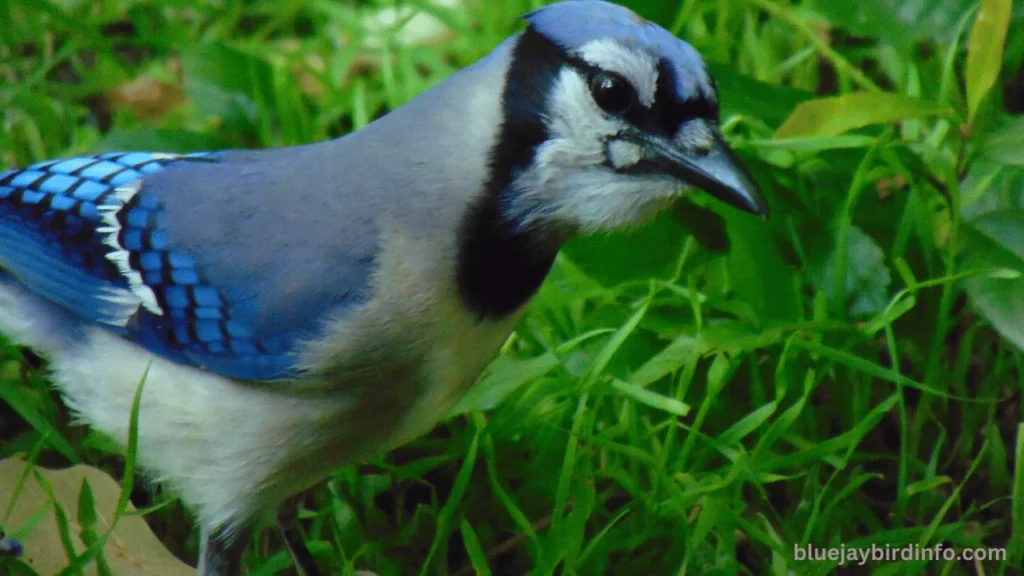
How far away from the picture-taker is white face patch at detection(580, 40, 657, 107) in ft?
5.53

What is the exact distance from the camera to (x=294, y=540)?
215 cm

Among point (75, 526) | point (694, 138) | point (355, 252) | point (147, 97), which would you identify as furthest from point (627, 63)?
point (147, 97)

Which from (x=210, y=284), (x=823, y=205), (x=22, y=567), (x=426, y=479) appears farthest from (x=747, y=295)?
(x=22, y=567)

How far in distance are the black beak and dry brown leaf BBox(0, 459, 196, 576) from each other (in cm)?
102

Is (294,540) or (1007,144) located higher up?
(1007,144)

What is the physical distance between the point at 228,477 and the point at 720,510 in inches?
30.3

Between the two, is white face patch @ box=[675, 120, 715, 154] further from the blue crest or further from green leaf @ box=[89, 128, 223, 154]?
green leaf @ box=[89, 128, 223, 154]

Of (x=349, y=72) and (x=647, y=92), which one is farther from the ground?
(x=647, y=92)

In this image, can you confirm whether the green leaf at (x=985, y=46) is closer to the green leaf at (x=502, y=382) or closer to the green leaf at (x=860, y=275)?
the green leaf at (x=860, y=275)

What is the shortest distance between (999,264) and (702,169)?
0.82 meters

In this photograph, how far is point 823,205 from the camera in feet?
8.43

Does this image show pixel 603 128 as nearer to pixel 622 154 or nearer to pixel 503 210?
pixel 622 154

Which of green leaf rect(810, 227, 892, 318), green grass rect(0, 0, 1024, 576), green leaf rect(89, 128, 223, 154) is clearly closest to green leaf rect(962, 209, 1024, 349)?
green grass rect(0, 0, 1024, 576)

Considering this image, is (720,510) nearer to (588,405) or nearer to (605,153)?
(588,405)
